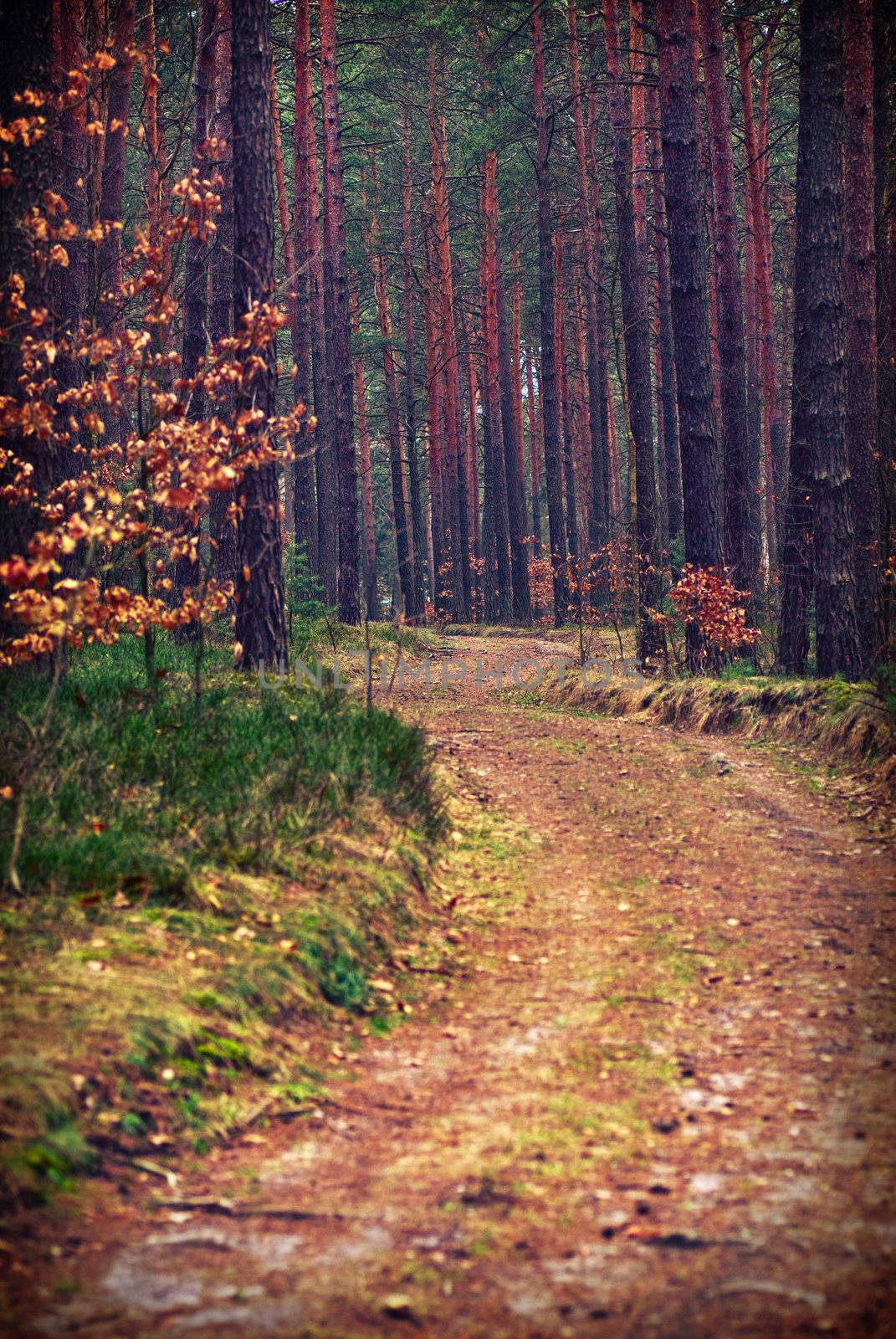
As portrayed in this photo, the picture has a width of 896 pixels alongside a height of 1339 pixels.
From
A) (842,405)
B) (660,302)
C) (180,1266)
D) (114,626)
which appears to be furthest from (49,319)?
(660,302)

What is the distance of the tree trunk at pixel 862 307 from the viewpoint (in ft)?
41.2

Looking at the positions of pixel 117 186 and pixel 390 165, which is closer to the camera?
pixel 117 186

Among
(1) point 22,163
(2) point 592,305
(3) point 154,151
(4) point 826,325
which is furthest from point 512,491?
(1) point 22,163

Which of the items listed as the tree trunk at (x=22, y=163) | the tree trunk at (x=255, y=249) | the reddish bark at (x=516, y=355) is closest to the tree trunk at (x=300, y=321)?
the reddish bark at (x=516, y=355)

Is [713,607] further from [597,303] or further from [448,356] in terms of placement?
[448,356]

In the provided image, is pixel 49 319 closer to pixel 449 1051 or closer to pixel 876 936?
pixel 449 1051

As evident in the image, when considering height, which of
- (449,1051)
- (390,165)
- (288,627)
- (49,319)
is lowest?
(449,1051)

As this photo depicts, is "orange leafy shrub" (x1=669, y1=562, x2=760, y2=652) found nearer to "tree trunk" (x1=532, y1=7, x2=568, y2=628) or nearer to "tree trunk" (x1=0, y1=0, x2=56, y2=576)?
"tree trunk" (x1=0, y1=0, x2=56, y2=576)

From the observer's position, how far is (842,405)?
1198cm

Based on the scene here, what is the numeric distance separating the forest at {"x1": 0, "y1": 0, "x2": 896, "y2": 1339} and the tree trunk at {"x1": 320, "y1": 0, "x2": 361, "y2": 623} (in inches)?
64.5

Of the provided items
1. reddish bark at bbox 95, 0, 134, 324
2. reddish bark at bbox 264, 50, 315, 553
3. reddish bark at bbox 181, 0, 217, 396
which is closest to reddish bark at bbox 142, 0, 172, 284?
reddish bark at bbox 95, 0, 134, 324

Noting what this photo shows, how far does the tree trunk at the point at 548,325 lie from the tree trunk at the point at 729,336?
554 cm

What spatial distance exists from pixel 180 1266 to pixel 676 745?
803cm

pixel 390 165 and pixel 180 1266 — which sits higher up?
pixel 390 165
